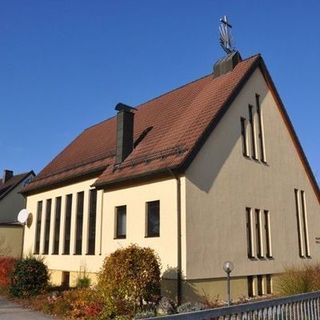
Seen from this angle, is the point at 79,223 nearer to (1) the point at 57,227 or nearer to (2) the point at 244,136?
(1) the point at 57,227

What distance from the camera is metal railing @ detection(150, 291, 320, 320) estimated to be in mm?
6141

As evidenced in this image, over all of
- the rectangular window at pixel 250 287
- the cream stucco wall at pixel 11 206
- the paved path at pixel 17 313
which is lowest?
the paved path at pixel 17 313

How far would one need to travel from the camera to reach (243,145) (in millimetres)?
18453

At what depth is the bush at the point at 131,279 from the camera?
41.7 ft

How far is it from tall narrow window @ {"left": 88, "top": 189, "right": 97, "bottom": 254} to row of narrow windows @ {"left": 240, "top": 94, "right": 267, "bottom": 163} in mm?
7163

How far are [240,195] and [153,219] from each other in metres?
3.70

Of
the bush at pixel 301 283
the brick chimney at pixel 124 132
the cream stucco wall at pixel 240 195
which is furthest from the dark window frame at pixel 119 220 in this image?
the bush at pixel 301 283

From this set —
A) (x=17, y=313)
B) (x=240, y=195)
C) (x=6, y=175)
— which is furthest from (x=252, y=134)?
(x=6, y=175)

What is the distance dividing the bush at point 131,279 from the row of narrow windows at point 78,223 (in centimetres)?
228

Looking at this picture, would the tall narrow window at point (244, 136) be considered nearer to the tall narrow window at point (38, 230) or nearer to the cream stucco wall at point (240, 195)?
the cream stucco wall at point (240, 195)

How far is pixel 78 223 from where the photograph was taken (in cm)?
2139

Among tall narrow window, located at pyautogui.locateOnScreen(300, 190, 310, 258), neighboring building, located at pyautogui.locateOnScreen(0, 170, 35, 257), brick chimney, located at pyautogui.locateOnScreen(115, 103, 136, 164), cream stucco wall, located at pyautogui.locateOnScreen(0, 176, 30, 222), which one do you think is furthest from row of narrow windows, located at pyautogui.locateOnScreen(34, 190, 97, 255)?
cream stucco wall, located at pyautogui.locateOnScreen(0, 176, 30, 222)

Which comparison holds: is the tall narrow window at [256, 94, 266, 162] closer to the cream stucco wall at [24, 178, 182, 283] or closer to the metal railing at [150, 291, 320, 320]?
the cream stucco wall at [24, 178, 182, 283]

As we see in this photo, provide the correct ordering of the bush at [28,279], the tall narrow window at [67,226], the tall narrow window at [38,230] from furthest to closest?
the tall narrow window at [38,230] < the tall narrow window at [67,226] < the bush at [28,279]
